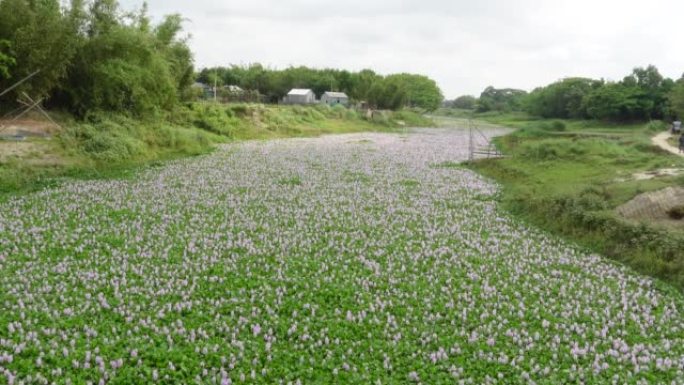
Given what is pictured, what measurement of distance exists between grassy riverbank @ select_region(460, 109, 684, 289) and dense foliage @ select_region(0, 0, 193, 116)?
62.4 ft

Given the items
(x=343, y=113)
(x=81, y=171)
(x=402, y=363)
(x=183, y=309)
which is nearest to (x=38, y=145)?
(x=81, y=171)

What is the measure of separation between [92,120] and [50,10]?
5.51 meters

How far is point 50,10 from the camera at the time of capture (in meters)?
22.7

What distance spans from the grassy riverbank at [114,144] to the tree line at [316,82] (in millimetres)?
53913

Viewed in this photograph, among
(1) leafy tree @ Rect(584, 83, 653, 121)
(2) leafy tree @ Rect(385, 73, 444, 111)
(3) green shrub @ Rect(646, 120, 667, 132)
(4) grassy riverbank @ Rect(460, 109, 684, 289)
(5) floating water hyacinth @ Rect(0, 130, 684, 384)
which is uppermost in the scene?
(2) leafy tree @ Rect(385, 73, 444, 111)

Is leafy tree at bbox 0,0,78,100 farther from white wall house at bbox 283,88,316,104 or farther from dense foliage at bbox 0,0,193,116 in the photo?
white wall house at bbox 283,88,316,104

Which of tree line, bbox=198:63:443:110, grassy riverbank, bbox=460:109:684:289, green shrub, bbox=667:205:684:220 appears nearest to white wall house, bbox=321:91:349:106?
tree line, bbox=198:63:443:110

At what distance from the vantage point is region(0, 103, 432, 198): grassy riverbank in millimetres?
18234

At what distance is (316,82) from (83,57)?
94.7 m

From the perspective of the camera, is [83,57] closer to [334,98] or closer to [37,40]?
[37,40]

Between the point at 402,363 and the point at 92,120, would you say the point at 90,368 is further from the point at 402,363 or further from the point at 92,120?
the point at 92,120

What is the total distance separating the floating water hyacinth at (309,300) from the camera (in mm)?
6215

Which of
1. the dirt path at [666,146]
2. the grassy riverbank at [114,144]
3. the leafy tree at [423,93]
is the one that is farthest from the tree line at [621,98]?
the leafy tree at [423,93]

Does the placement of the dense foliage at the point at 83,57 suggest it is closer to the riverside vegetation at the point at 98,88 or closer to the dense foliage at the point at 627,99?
the riverside vegetation at the point at 98,88
